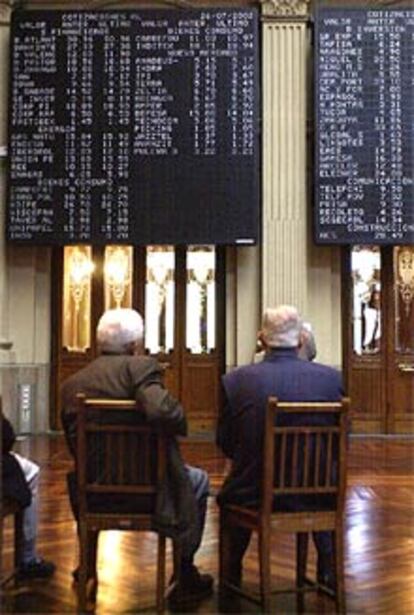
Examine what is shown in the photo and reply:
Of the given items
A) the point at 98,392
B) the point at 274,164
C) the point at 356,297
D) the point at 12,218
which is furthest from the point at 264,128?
the point at 98,392

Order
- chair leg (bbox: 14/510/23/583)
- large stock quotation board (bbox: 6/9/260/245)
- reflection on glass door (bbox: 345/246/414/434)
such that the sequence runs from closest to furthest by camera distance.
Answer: chair leg (bbox: 14/510/23/583) < large stock quotation board (bbox: 6/9/260/245) < reflection on glass door (bbox: 345/246/414/434)

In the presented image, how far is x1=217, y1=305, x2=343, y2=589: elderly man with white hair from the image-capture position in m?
3.07

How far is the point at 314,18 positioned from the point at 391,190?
5.65 ft

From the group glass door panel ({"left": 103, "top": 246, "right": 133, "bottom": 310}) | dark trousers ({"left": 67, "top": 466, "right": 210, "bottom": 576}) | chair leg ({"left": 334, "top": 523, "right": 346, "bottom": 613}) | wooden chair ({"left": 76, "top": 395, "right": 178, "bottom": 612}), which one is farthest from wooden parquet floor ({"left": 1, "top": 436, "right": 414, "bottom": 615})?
glass door panel ({"left": 103, "top": 246, "right": 133, "bottom": 310})

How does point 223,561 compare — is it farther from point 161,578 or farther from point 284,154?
point 284,154

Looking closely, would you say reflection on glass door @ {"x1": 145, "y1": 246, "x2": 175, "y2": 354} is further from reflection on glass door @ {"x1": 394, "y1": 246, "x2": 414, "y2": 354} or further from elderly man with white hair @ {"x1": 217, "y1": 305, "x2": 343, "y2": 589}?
elderly man with white hair @ {"x1": 217, "y1": 305, "x2": 343, "y2": 589}

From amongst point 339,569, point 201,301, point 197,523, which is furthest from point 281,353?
point 201,301

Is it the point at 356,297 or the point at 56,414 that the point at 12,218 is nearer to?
the point at 56,414

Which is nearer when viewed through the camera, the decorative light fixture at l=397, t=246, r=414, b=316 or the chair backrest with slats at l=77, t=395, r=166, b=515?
the chair backrest with slats at l=77, t=395, r=166, b=515

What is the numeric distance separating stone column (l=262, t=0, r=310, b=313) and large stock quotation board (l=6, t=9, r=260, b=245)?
0.21 metres

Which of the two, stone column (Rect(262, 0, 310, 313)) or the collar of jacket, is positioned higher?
stone column (Rect(262, 0, 310, 313))

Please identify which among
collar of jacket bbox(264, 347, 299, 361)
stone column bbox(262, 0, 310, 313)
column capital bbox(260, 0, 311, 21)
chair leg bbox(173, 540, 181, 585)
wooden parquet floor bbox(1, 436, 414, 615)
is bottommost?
wooden parquet floor bbox(1, 436, 414, 615)

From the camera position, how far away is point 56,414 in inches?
323

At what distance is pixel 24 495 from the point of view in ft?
10.6
